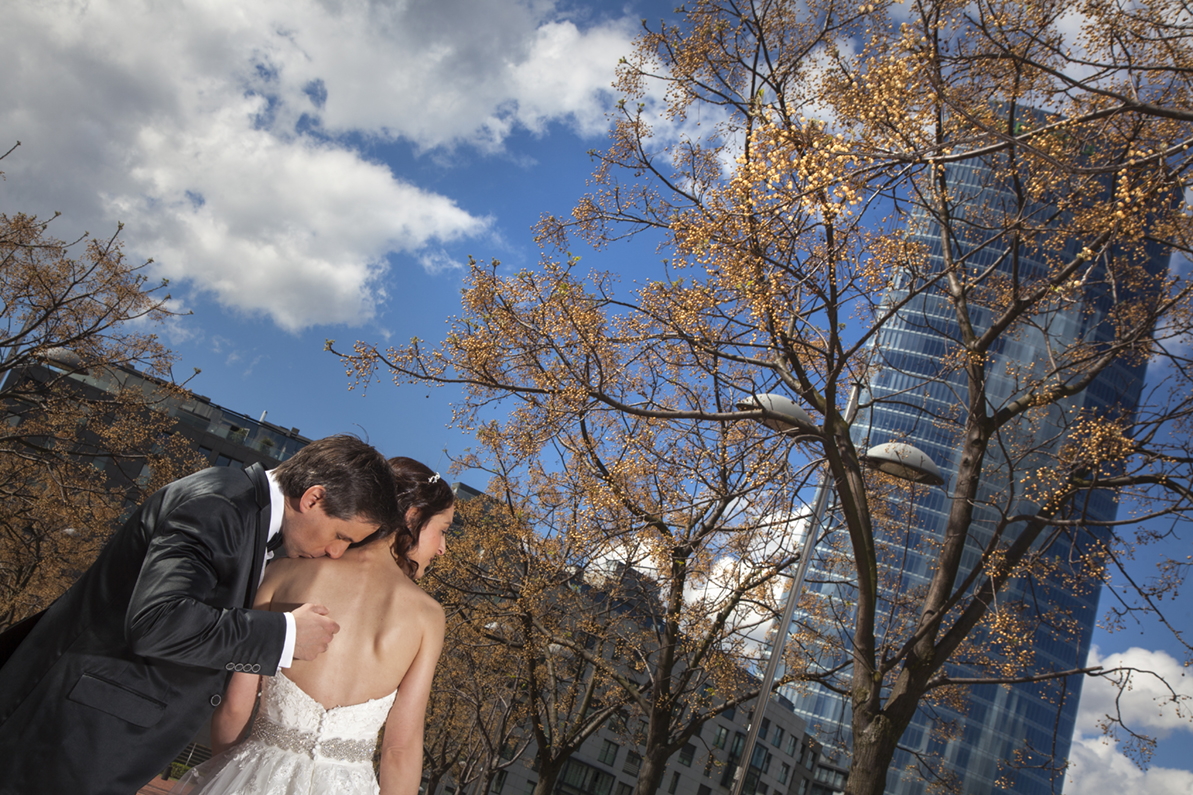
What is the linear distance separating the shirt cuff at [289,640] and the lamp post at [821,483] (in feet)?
20.8

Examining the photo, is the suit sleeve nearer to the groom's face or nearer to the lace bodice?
the groom's face

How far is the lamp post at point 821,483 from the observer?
8406mm

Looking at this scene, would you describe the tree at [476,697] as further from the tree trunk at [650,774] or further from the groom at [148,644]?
the groom at [148,644]

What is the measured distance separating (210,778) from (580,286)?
23.3 feet

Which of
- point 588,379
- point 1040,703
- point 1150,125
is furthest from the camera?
point 1040,703

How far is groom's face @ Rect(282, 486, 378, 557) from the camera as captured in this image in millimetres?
2887

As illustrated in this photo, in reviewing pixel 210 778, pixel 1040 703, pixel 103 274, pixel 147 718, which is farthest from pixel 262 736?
pixel 1040 703

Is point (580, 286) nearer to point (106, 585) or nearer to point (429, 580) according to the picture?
point (429, 580)

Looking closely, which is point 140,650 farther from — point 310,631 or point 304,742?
point 304,742

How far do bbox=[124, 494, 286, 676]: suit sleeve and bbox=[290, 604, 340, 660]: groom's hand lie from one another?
0.08 metres

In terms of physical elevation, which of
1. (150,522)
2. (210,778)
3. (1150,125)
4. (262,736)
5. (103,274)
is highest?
(1150,125)

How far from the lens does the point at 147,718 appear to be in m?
2.57

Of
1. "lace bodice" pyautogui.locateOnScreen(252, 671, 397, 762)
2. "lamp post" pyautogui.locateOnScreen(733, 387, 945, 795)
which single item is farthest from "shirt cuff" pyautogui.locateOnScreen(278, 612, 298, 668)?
"lamp post" pyautogui.locateOnScreen(733, 387, 945, 795)

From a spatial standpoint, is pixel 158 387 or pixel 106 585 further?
pixel 158 387
